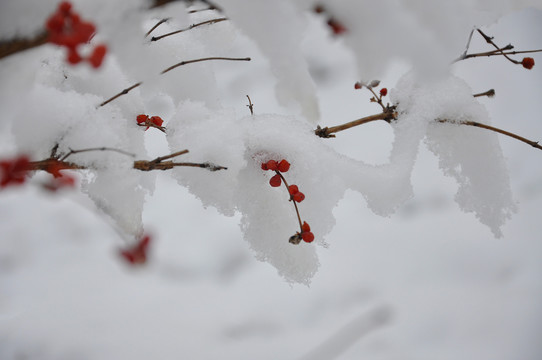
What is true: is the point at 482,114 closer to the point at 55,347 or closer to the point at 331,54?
the point at 55,347

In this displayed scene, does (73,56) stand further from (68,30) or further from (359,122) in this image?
(359,122)

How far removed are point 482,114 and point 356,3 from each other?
632 mm

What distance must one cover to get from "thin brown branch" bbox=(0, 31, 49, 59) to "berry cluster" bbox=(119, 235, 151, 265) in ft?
1.24

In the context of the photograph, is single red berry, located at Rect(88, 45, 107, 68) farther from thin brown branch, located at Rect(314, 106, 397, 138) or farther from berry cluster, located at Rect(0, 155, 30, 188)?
thin brown branch, located at Rect(314, 106, 397, 138)

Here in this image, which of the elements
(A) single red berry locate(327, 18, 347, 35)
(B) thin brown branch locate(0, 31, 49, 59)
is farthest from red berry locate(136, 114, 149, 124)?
(A) single red berry locate(327, 18, 347, 35)

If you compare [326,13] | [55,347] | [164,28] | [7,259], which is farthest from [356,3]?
[7,259]

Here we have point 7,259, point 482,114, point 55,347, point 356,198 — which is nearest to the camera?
point 482,114

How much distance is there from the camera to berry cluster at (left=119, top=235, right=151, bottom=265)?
29.0 inches

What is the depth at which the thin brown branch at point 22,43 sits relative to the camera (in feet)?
1.84

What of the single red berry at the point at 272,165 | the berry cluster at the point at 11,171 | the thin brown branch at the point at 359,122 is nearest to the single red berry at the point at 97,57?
the berry cluster at the point at 11,171

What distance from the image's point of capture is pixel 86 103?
0.95 m

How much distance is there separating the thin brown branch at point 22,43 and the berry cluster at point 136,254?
1.24 ft

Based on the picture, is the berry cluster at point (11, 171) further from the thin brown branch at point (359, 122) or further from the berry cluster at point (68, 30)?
the thin brown branch at point (359, 122)

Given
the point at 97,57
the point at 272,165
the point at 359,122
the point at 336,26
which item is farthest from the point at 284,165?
the point at 97,57
